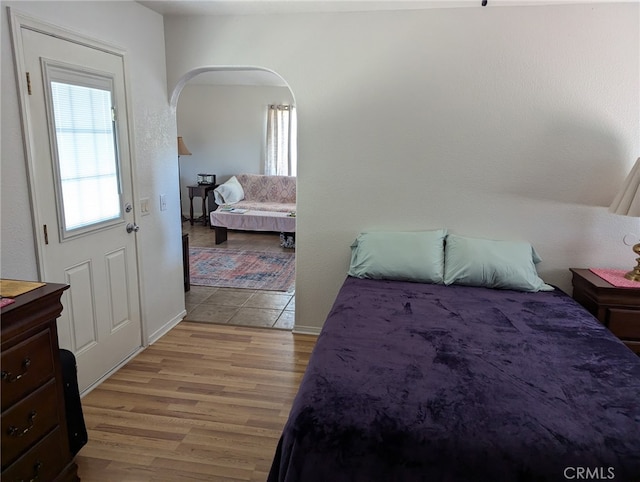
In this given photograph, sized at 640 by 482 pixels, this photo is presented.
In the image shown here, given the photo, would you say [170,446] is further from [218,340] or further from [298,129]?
[298,129]

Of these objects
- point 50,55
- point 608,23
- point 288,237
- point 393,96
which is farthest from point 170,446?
point 288,237

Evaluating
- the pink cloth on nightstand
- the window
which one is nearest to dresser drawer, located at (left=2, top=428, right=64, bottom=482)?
the window

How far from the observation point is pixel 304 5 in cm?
286

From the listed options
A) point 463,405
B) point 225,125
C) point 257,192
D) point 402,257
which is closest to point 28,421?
point 463,405

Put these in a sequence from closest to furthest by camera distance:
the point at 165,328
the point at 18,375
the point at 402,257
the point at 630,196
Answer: the point at 18,375 < the point at 630,196 < the point at 402,257 < the point at 165,328

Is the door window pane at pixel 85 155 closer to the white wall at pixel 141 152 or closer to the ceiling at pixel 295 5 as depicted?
the white wall at pixel 141 152

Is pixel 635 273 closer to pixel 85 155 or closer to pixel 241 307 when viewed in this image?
pixel 241 307

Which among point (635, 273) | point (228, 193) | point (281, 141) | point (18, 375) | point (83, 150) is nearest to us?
point (18, 375)

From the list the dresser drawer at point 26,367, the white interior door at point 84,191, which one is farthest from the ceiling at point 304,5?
the dresser drawer at point 26,367

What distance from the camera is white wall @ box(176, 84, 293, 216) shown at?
7.70 m

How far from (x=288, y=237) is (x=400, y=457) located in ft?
16.2

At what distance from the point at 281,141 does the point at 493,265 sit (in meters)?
5.55

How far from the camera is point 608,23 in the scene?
2781 mm

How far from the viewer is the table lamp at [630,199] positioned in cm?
262
